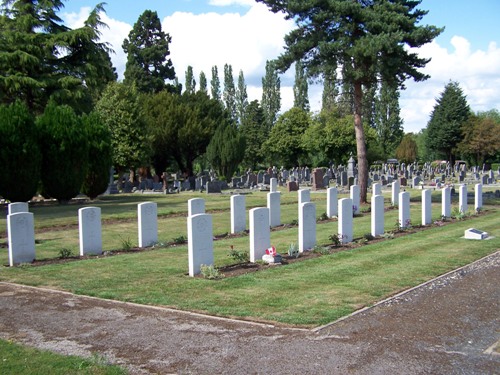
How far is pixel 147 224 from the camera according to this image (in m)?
14.3

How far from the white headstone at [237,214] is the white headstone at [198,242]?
21.3 feet

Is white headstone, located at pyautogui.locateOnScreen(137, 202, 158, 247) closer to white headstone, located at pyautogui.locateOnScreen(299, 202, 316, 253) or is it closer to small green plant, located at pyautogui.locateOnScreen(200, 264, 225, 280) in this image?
white headstone, located at pyautogui.locateOnScreen(299, 202, 316, 253)

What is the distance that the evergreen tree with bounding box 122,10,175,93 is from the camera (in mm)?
68125

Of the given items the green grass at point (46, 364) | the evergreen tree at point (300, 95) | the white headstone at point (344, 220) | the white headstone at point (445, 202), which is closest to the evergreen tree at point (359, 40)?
the white headstone at point (445, 202)

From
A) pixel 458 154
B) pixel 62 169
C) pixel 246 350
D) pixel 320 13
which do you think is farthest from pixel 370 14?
pixel 458 154

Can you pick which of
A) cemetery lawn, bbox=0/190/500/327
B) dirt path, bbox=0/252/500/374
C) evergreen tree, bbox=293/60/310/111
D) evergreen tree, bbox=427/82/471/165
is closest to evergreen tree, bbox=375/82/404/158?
evergreen tree, bbox=427/82/471/165

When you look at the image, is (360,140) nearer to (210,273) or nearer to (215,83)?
(210,273)

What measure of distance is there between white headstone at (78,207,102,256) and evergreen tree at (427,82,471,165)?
74794 mm

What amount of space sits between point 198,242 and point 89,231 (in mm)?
4157

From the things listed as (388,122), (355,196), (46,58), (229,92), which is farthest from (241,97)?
(355,196)

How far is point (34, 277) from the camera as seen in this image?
407 inches

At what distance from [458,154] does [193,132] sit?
4473 cm

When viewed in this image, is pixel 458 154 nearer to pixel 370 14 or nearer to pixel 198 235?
pixel 370 14

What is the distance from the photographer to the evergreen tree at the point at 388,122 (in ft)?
276
